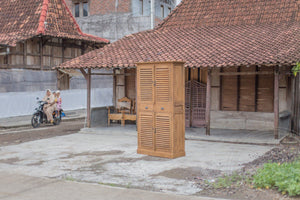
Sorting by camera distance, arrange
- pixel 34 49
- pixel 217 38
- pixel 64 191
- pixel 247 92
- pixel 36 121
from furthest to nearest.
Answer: pixel 34 49 → pixel 36 121 → pixel 217 38 → pixel 247 92 → pixel 64 191

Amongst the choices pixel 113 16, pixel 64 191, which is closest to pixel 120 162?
pixel 64 191

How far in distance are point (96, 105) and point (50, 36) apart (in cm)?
588

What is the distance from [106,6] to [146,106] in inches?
784

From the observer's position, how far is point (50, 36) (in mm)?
20109

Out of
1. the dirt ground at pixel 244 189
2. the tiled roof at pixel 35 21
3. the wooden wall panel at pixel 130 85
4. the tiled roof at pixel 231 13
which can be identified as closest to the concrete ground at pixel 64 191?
the dirt ground at pixel 244 189

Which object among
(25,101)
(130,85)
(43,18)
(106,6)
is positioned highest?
(106,6)

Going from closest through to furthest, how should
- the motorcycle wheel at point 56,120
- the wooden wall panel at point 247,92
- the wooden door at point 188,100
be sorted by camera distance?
the wooden wall panel at point 247,92
the wooden door at point 188,100
the motorcycle wheel at point 56,120

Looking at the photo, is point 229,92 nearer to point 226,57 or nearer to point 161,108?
point 226,57

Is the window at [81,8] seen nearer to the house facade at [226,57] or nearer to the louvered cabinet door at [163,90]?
the house facade at [226,57]

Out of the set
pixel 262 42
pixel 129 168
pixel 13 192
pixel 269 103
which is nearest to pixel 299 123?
pixel 269 103

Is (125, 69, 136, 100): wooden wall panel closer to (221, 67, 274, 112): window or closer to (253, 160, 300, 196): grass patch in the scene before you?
(221, 67, 274, 112): window

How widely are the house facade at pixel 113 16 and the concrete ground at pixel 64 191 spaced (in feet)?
69.3

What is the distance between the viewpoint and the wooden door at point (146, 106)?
9.48 metres

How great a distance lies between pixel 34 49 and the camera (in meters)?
20.6
